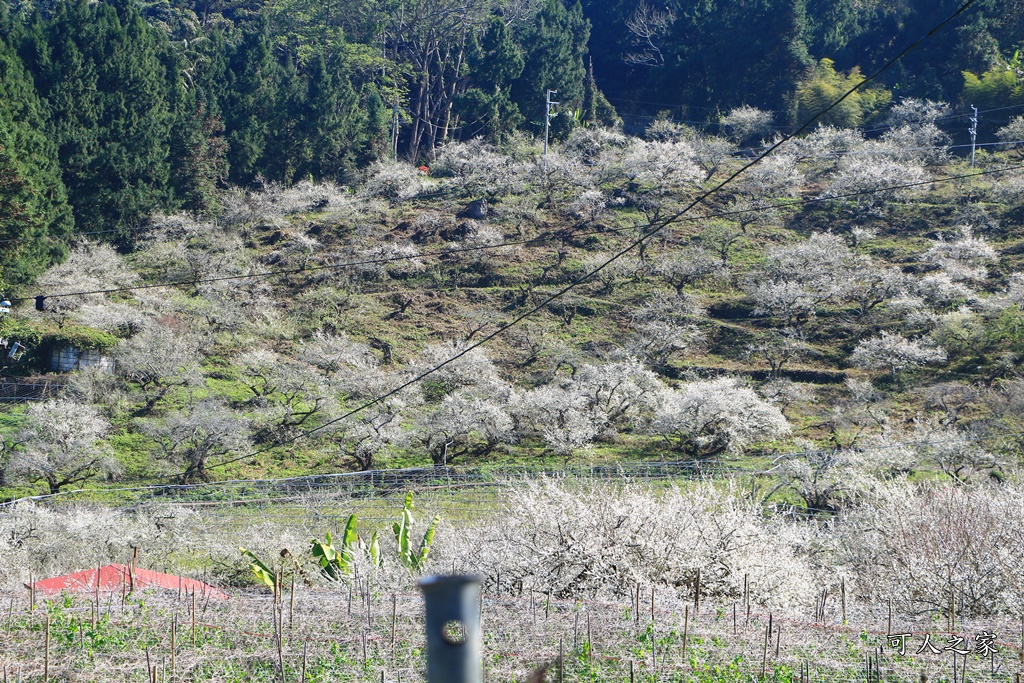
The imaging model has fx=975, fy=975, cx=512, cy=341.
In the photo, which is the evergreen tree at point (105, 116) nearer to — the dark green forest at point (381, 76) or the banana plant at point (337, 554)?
the dark green forest at point (381, 76)

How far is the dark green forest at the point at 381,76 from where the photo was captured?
40375mm

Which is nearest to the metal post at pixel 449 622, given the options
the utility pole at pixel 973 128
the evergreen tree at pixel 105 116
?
the evergreen tree at pixel 105 116

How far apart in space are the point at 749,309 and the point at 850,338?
172 inches

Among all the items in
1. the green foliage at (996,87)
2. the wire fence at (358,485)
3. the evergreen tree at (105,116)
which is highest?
the green foliage at (996,87)

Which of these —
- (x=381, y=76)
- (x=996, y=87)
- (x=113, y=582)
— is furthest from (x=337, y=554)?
(x=996, y=87)

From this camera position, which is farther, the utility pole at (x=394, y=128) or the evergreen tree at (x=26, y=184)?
the utility pole at (x=394, y=128)

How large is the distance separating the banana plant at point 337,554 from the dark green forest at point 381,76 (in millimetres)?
25709

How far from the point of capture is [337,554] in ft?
48.9

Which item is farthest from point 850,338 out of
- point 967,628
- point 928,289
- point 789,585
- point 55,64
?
point 55,64

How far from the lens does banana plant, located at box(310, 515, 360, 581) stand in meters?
14.3

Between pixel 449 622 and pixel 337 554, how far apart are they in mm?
12995

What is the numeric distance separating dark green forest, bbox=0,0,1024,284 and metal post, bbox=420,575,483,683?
36884 mm

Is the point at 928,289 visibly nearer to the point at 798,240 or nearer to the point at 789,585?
the point at 798,240

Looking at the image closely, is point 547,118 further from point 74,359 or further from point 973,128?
point 74,359
